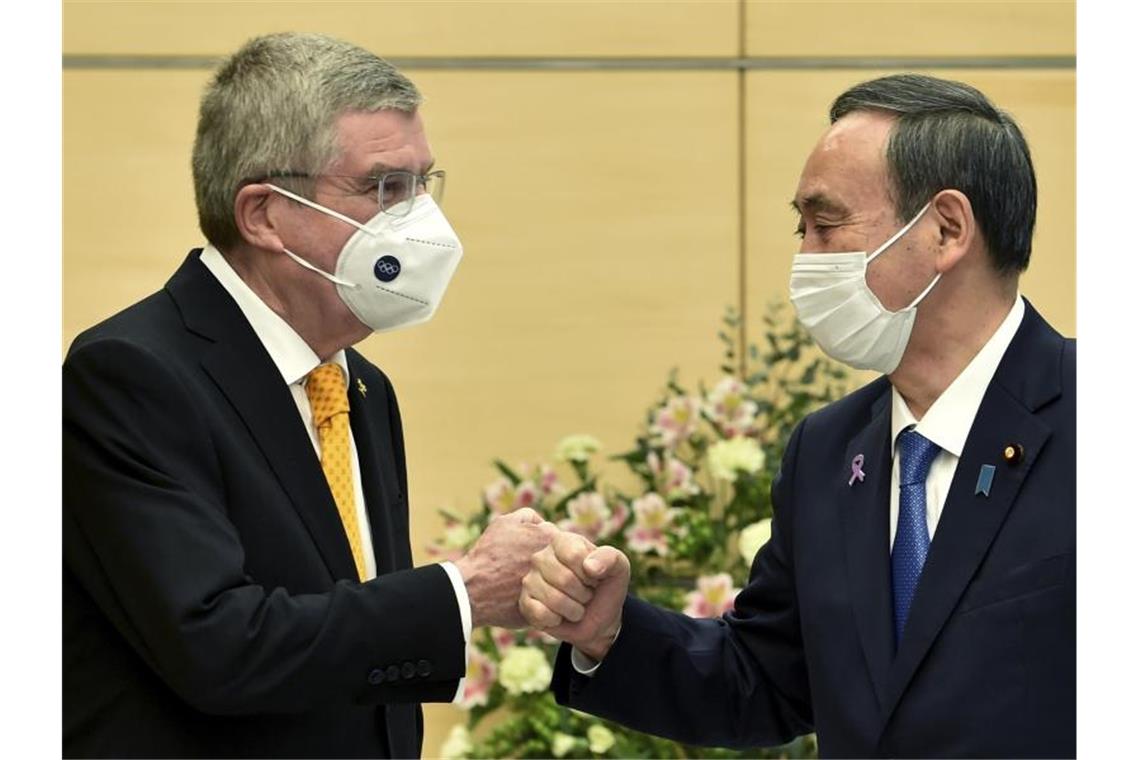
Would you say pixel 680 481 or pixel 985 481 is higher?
pixel 985 481

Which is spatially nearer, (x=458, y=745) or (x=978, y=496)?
(x=978, y=496)

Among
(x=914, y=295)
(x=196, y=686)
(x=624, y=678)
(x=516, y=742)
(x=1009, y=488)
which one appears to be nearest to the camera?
(x=196, y=686)

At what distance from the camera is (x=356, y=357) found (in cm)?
282

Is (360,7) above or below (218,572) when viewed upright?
above

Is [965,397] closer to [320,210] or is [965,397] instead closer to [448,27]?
[320,210]

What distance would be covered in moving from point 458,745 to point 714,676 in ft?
5.17

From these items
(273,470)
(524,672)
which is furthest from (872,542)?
(524,672)

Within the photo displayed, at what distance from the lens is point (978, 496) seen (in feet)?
7.86

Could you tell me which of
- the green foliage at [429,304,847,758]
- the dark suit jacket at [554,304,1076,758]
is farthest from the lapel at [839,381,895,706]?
the green foliage at [429,304,847,758]

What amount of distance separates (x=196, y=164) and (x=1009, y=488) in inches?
49.6

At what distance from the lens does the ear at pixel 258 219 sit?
2529 mm

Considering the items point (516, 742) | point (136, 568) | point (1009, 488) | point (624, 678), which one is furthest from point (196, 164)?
point (516, 742)

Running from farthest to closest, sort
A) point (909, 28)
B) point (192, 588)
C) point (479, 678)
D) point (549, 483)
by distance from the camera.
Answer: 1. point (909, 28)
2. point (549, 483)
3. point (479, 678)
4. point (192, 588)

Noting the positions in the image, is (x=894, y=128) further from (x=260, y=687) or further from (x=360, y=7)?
(x=360, y=7)
